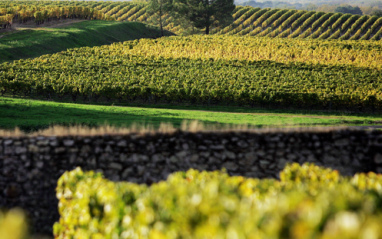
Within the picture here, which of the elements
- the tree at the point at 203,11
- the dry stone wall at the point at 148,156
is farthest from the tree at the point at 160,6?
the dry stone wall at the point at 148,156

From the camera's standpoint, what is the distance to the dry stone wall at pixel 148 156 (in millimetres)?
14297

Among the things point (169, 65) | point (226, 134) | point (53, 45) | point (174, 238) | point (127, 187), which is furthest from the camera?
point (53, 45)

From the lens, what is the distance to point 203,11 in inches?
3115

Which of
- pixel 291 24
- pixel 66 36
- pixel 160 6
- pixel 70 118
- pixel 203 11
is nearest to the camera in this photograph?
pixel 70 118

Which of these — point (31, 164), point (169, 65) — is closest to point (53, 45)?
point (169, 65)

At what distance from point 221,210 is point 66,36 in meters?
58.6

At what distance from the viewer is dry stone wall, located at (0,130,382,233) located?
46.9ft

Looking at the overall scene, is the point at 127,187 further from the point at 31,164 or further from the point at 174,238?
the point at 31,164

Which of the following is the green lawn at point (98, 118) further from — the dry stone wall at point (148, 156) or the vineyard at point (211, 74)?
the vineyard at point (211, 74)

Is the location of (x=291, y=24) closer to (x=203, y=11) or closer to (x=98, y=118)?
(x=203, y=11)

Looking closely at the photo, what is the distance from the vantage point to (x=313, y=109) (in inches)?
1291

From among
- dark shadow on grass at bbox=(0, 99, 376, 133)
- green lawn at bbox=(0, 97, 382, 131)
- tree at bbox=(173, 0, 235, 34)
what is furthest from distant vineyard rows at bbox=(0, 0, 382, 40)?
dark shadow on grass at bbox=(0, 99, 376, 133)

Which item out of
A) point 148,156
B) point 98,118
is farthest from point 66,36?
point 148,156

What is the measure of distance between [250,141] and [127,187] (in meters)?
7.52
